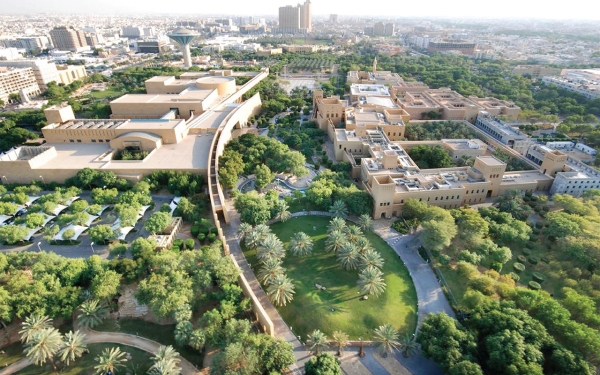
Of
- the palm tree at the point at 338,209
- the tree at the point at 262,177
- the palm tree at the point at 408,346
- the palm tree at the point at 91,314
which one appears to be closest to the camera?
the palm tree at the point at 408,346

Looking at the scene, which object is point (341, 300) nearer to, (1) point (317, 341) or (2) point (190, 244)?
(1) point (317, 341)

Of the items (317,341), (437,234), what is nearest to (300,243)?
(317,341)

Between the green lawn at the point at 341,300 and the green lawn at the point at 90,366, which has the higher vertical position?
the green lawn at the point at 341,300

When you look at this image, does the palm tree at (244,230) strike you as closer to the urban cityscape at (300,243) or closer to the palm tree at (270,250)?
the urban cityscape at (300,243)

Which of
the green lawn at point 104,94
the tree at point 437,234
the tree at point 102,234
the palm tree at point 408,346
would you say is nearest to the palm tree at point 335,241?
the tree at point 437,234

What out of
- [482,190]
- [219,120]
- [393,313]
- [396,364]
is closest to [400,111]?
[482,190]

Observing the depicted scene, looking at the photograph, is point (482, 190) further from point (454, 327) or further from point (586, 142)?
point (586, 142)

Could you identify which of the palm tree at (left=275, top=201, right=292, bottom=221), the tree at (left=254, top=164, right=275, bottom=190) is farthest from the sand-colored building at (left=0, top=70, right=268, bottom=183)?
the palm tree at (left=275, top=201, right=292, bottom=221)
